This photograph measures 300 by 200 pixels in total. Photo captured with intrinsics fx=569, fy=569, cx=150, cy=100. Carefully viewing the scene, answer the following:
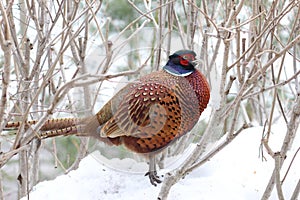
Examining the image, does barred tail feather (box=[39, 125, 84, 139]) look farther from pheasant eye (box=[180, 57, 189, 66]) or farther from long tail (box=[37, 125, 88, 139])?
pheasant eye (box=[180, 57, 189, 66])

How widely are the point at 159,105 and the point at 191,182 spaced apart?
0.53 meters

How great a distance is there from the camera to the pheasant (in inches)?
68.1

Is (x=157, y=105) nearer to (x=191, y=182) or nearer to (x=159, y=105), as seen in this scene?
(x=159, y=105)

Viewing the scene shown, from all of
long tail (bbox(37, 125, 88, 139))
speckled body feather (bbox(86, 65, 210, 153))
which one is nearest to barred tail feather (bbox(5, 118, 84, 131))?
long tail (bbox(37, 125, 88, 139))

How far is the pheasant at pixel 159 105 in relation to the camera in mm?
1730

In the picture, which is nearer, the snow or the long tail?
the long tail

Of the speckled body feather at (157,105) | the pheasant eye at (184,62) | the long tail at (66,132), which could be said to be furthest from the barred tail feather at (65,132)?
the pheasant eye at (184,62)

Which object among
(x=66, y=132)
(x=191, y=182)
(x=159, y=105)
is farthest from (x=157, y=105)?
(x=191, y=182)

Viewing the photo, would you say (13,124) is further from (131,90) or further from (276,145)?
(276,145)

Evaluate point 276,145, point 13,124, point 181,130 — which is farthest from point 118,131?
point 276,145

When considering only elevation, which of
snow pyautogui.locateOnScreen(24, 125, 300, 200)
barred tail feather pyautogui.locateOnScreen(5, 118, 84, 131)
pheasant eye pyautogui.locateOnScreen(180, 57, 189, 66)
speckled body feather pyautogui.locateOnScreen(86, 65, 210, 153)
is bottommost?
snow pyautogui.locateOnScreen(24, 125, 300, 200)

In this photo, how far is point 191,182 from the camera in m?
2.16

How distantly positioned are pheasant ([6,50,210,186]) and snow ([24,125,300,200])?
211 millimetres

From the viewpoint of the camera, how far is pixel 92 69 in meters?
1.92
